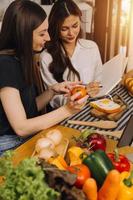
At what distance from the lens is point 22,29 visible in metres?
1.53

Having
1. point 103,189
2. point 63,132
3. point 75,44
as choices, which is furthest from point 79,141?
point 75,44

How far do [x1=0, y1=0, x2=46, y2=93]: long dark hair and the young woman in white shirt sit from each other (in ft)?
1.76

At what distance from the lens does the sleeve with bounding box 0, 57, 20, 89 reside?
→ 5.04 feet

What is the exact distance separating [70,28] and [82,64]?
340 millimetres

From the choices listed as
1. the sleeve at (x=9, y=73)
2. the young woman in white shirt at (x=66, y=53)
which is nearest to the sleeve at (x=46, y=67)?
the young woman in white shirt at (x=66, y=53)

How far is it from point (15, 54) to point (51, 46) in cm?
65

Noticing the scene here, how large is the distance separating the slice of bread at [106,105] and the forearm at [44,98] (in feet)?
0.93

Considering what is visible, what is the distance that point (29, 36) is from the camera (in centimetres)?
155

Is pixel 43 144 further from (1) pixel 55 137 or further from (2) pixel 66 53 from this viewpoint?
(2) pixel 66 53

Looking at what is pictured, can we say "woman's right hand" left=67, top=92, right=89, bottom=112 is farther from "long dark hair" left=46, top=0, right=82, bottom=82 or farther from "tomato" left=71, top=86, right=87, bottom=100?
"long dark hair" left=46, top=0, right=82, bottom=82

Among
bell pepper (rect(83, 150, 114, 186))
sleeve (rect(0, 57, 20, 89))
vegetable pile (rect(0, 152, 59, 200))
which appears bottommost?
bell pepper (rect(83, 150, 114, 186))

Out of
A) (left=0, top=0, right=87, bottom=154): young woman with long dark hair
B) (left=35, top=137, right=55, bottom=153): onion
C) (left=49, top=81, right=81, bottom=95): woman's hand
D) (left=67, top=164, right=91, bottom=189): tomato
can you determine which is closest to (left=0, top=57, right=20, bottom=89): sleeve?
(left=0, top=0, right=87, bottom=154): young woman with long dark hair

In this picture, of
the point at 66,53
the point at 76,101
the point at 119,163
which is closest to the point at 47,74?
the point at 66,53

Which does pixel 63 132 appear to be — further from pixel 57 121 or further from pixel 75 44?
pixel 75 44
